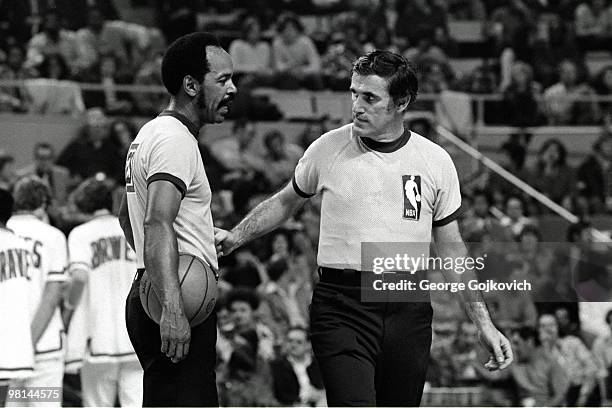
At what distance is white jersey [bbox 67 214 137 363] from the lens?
898cm

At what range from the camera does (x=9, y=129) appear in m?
15.0

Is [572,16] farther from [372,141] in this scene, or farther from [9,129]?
[372,141]

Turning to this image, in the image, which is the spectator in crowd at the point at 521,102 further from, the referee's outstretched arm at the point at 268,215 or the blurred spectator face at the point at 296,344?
the referee's outstretched arm at the point at 268,215

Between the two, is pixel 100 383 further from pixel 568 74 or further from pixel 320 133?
pixel 568 74

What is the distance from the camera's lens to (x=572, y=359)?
12.0m

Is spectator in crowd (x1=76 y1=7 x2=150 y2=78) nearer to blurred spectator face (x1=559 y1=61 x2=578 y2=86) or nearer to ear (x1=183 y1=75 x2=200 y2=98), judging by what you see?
blurred spectator face (x1=559 y1=61 x2=578 y2=86)

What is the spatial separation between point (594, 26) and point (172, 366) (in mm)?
16518

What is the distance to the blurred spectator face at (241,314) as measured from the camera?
11.4m

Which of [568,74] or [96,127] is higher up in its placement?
[568,74]

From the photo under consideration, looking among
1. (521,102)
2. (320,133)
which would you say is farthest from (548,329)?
(521,102)

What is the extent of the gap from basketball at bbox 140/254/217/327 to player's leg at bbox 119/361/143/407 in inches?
157

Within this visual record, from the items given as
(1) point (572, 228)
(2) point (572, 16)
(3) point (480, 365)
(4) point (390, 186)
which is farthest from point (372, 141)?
(2) point (572, 16)

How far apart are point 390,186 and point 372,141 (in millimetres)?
249

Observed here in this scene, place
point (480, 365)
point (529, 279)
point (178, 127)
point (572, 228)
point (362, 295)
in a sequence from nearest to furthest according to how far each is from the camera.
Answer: point (178, 127)
point (362, 295)
point (480, 365)
point (529, 279)
point (572, 228)
